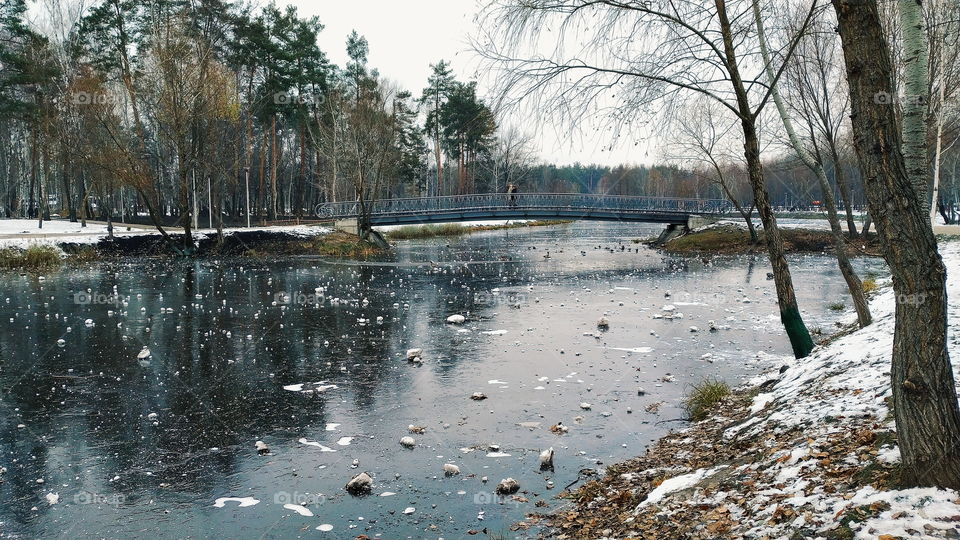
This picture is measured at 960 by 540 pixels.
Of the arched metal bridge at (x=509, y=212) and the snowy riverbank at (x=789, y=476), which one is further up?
the arched metal bridge at (x=509, y=212)

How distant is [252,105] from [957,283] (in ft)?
147

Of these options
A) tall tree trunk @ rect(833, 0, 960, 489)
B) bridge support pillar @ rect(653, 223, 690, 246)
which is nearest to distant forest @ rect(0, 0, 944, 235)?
bridge support pillar @ rect(653, 223, 690, 246)

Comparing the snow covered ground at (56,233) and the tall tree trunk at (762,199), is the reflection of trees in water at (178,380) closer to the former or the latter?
the tall tree trunk at (762,199)

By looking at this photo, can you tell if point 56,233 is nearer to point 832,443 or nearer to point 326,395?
A: point 326,395

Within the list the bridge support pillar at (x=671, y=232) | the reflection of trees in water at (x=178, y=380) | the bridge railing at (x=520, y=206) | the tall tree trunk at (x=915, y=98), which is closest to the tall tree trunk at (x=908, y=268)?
the tall tree trunk at (x=915, y=98)

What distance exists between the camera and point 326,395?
33.9ft

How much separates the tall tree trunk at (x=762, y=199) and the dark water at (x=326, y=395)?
57.1 inches

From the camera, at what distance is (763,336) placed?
14422 mm

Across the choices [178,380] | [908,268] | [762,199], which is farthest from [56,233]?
[908,268]

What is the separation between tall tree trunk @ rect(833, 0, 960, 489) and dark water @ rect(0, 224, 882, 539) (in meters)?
3.43

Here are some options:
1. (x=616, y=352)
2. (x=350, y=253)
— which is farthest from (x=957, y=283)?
(x=350, y=253)

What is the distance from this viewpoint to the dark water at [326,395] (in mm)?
6539

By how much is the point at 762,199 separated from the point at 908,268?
5989 mm

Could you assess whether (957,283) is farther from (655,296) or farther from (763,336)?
(655,296)
